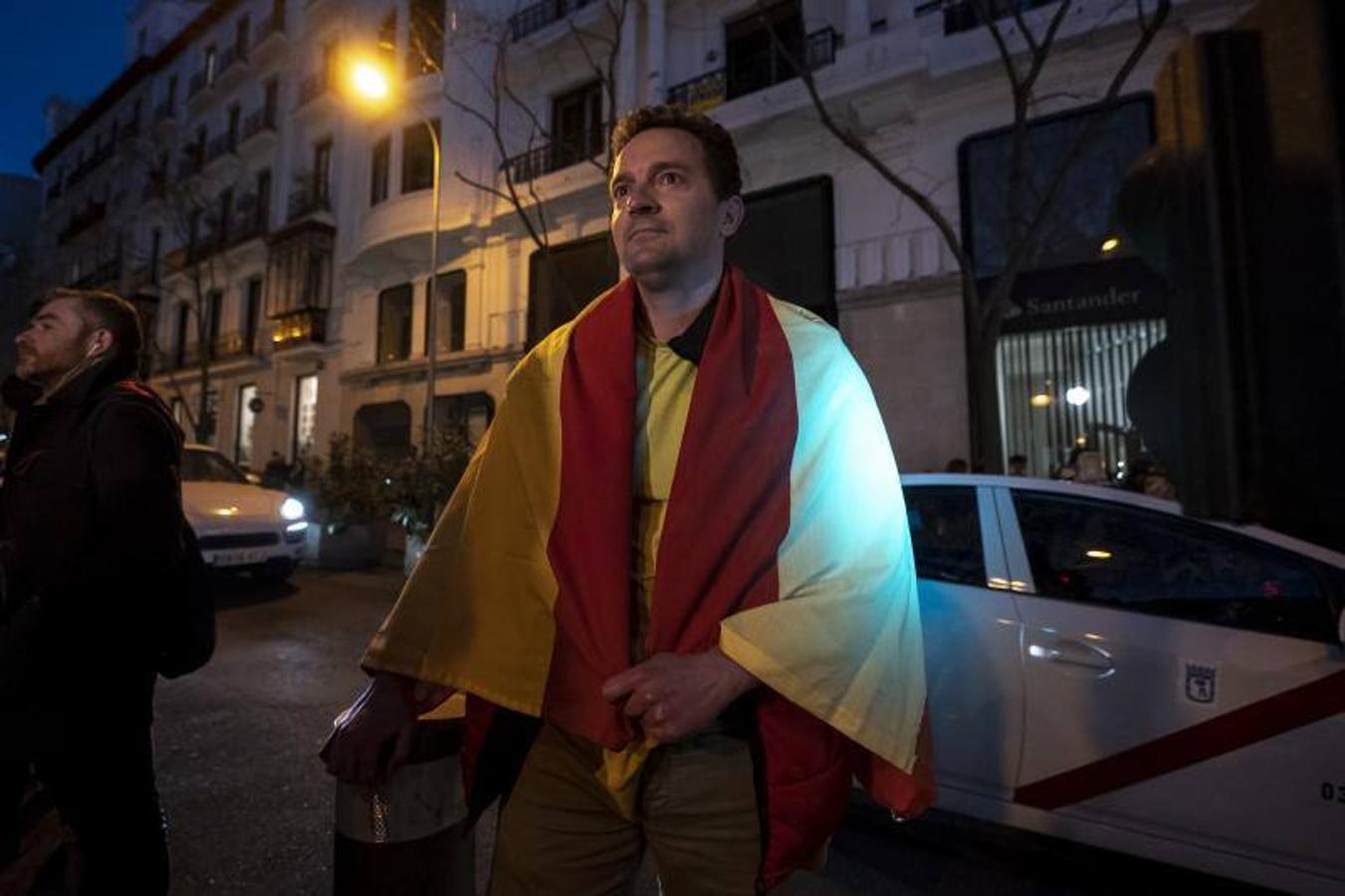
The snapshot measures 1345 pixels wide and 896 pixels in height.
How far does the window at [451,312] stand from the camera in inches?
708

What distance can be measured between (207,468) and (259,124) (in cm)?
1904

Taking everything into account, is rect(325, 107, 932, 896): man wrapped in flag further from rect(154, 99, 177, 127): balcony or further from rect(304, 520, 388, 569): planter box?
rect(154, 99, 177, 127): balcony

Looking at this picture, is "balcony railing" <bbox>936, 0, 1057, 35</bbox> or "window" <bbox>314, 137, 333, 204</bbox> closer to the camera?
"balcony railing" <bbox>936, 0, 1057, 35</bbox>

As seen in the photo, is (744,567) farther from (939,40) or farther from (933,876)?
(939,40)

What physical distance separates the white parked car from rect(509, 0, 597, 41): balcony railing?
620 inches

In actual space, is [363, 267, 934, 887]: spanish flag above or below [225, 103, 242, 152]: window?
below

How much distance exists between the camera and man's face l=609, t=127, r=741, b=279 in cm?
136

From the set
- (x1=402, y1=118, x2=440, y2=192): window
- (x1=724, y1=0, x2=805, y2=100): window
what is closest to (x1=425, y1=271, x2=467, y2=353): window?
(x1=402, y1=118, x2=440, y2=192): window

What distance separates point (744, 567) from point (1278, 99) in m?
0.99

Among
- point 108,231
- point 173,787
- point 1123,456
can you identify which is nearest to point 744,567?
point 173,787

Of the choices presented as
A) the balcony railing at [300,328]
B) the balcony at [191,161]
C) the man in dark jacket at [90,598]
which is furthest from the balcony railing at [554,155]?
the balcony at [191,161]

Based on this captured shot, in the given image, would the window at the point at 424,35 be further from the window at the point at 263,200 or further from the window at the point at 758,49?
the window at the point at 758,49

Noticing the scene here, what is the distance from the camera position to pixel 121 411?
79.7 inches

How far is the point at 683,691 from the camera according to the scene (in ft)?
3.37
